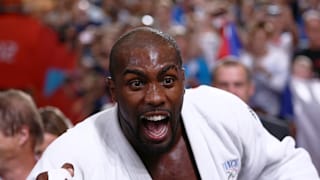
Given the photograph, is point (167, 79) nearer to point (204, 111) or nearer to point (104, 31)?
point (204, 111)

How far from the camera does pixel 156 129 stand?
2930mm

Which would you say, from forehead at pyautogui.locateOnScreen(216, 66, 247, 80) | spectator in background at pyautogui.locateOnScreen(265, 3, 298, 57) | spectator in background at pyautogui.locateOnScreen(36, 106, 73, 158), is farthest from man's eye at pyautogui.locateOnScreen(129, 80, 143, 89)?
spectator in background at pyautogui.locateOnScreen(265, 3, 298, 57)

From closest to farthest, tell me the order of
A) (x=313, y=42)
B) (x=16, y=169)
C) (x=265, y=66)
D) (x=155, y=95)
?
(x=155, y=95)
(x=16, y=169)
(x=313, y=42)
(x=265, y=66)

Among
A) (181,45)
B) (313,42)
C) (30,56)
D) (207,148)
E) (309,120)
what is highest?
(30,56)

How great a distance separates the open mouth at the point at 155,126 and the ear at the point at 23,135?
1012 millimetres

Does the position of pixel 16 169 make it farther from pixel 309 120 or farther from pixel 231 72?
pixel 309 120

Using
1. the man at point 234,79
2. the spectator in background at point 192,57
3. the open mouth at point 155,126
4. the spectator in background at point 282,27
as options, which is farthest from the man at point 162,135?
the spectator in background at point 282,27

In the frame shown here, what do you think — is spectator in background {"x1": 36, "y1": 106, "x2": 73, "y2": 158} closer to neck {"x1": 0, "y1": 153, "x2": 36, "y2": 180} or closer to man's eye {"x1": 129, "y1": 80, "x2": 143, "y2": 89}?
neck {"x1": 0, "y1": 153, "x2": 36, "y2": 180}

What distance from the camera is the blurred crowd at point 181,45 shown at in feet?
22.2

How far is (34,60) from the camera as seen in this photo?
891 cm

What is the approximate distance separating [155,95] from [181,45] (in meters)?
4.24

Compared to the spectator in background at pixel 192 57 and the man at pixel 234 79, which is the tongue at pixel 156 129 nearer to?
the man at pixel 234 79

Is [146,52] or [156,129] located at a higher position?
[146,52]

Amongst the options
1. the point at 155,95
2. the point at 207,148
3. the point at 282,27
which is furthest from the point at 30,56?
the point at 155,95
